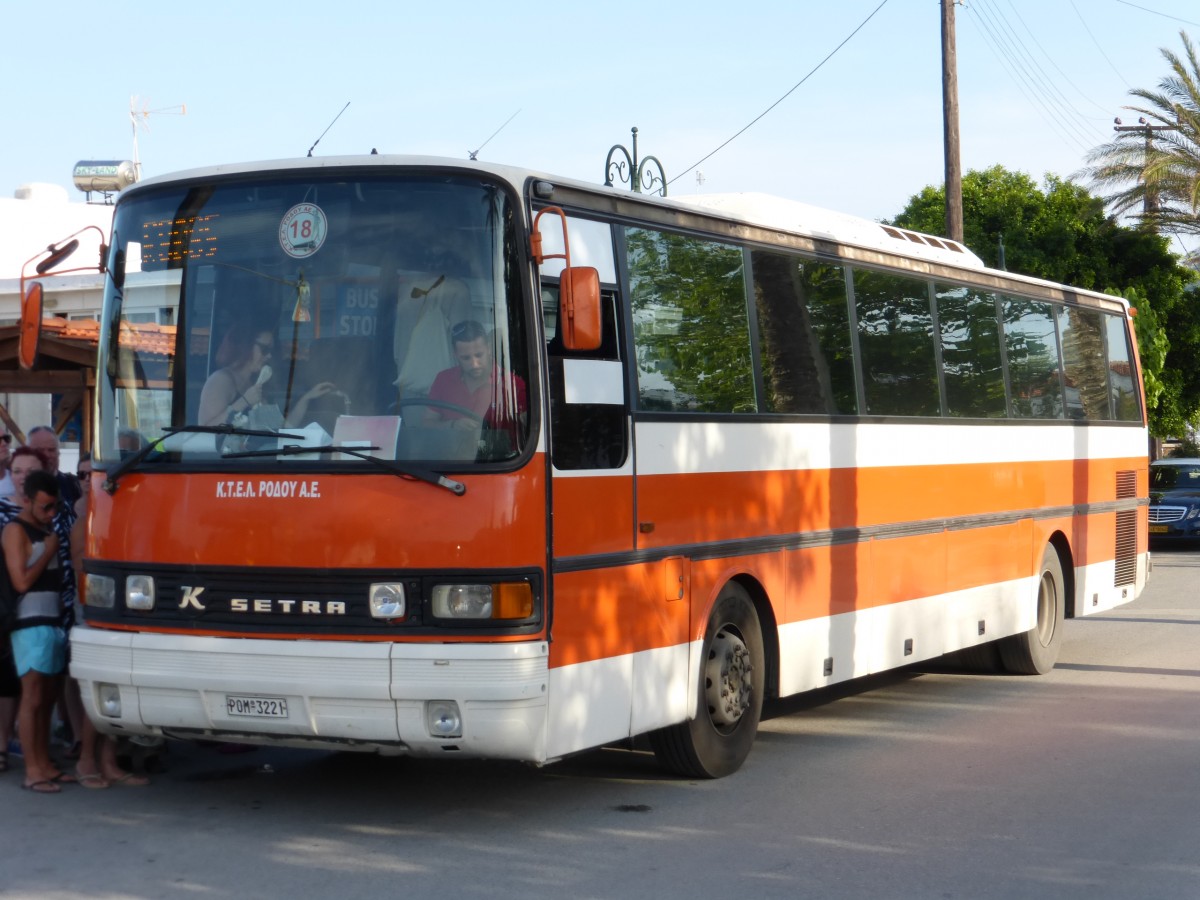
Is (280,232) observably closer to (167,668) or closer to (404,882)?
(167,668)

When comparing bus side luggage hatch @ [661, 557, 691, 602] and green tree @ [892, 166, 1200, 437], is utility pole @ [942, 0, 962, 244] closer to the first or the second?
green tree @ [892, 166, 1200, 437]

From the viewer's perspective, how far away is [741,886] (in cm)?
638

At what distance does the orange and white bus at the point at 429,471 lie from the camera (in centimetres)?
684

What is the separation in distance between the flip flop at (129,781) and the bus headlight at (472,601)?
2.42 meters

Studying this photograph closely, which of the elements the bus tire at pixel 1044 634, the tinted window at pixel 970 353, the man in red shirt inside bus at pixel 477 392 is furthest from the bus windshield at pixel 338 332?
the bus tire at pixel 1044 634

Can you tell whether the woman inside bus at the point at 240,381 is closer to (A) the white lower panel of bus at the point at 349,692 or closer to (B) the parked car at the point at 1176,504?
(A) the white lower panel of bus at the point at 349,692

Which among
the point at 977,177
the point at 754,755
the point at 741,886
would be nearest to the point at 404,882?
the point at 741,886

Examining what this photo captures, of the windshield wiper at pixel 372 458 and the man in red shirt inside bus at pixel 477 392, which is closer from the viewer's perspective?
the windshield wiper at pixel 372 458

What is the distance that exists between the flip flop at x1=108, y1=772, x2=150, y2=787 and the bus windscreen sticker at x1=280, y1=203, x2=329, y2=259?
116 inches

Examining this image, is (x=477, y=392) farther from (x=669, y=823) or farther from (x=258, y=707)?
(x=669, y=823)

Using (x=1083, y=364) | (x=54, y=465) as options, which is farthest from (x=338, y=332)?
(x=1083, y=364)

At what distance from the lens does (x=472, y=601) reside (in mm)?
6801

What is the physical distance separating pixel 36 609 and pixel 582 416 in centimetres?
301

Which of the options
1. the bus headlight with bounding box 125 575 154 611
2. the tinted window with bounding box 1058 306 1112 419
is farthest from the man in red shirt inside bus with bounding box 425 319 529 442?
the tinted window with bounding box 1058 306 1112 419
